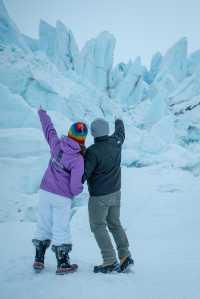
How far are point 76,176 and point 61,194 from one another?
0.19 m

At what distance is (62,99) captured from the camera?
14.0m

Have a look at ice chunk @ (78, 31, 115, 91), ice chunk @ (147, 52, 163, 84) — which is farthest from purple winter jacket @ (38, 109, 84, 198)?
ice chunk @ (147, 52, 163, 84)

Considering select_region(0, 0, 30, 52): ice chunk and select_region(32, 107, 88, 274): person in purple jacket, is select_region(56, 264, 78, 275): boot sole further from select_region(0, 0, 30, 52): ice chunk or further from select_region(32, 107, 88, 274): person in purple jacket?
select_region(0, 0, 30, 52): ice chunk

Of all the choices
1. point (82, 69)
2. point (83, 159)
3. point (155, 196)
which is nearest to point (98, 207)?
point (83, 159)

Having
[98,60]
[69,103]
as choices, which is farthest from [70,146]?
[98,60]

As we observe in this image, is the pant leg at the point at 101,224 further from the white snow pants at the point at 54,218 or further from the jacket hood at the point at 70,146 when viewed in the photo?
the jacket hood at the point at 70,146

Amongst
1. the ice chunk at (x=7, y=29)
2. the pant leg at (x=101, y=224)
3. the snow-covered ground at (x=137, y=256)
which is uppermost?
the ice chunk at (x=7, y=29)

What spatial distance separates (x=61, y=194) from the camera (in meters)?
2.18

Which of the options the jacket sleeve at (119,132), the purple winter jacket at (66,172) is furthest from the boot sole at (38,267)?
the jacket sleeve at (119,132)

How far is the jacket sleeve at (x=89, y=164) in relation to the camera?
2188 mm

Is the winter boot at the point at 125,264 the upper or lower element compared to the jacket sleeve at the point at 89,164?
lower

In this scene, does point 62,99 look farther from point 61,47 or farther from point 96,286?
point 61,47

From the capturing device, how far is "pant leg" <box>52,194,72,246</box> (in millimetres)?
2148

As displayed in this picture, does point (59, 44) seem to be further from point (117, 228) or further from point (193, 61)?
point (117, 228)
